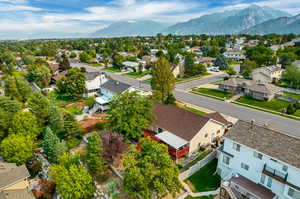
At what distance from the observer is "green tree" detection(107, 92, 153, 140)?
2828 centimetres

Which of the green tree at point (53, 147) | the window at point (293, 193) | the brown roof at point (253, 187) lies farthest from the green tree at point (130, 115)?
the window at point (293, 193)

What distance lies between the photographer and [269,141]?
1952 centimetres

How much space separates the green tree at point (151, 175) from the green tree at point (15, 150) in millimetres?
17719

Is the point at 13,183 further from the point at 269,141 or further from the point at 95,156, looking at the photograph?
the point at 269,141

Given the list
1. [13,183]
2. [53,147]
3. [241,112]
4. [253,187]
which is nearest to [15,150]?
[53,147]

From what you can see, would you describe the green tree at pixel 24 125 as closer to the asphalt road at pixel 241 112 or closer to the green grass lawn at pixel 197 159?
the green grass lawn at pixel 197 159

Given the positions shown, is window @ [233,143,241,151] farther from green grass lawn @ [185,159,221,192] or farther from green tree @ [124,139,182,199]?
green tree @ [124,139,182,199]

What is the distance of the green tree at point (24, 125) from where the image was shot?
97.6ft

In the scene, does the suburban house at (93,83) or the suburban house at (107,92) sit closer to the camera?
the suburban house at (107,92)

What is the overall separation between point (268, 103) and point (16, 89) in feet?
218

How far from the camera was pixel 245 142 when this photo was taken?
20.3m

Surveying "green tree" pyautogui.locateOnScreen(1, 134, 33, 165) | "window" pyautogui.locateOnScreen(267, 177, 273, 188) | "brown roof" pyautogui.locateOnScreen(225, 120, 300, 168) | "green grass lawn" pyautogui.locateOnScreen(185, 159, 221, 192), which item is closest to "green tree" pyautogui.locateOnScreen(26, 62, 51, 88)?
"green tree" pyautogui.locateOnScreen(1, 134, 33, 165)

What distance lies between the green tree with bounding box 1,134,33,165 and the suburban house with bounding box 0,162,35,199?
238 centimetres

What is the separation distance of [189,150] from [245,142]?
8.27 metres
